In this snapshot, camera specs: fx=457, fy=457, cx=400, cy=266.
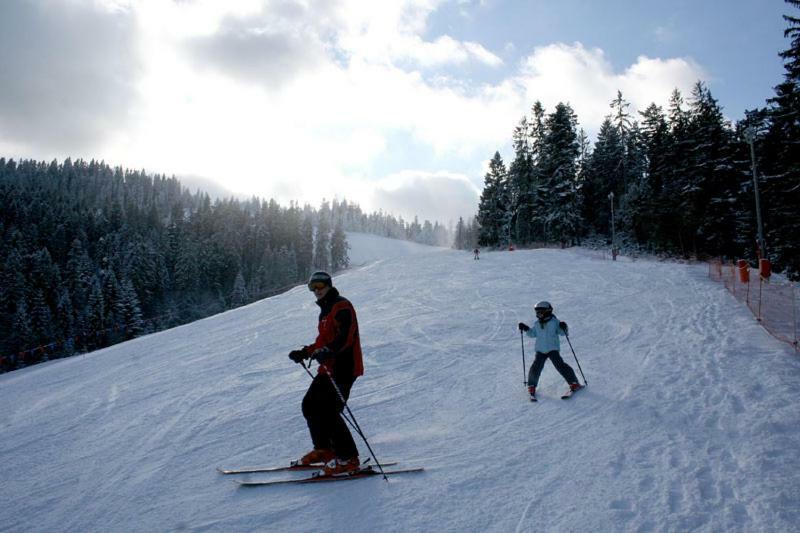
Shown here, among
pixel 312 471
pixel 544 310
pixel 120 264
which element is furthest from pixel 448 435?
pixel 120 264

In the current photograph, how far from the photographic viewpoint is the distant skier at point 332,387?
4586 millimetres

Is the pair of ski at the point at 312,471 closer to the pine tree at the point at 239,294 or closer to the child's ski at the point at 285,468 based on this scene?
the child's ski at the point at 285,468

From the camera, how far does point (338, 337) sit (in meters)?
4.57

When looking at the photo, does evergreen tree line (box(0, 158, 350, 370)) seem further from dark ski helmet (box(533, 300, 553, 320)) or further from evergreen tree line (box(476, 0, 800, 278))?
dark ski helmet (box(533, 300, 553, 320))

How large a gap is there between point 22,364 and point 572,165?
6514cm

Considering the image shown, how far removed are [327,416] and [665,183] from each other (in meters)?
48.3

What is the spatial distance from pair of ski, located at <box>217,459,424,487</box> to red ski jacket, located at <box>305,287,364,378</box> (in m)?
0.97

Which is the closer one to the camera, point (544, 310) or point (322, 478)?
point (322, 478)

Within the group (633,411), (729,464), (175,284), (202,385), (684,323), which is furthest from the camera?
(175,284)

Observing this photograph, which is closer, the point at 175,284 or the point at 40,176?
the point at 175,284

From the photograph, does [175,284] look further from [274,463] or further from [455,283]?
[274,463]

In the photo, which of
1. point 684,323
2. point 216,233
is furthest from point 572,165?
point 216,233

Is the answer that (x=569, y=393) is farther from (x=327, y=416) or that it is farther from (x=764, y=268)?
(x=764, y=268)

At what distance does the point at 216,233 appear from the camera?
99.0 m
